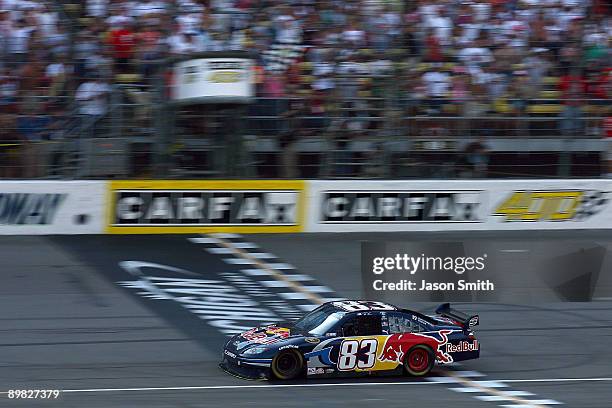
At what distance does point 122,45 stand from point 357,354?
8.96 meters

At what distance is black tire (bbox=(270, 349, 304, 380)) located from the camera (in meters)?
11.1

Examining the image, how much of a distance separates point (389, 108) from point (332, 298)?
4814 mm

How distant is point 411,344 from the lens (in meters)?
11.5

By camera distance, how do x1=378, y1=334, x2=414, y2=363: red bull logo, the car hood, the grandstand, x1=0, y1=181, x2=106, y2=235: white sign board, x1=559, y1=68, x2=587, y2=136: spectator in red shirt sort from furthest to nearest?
x1=559, y1=68, x2=587, y2=136: spectator in red shirt, the grandstand, x1=0, y1=181, x2=106, y2=235: white sign board, x1=378, y1=334, x2=414, y2=363: red bull logo, the car hood

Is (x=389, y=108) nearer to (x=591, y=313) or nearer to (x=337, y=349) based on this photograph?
(x=591, y=313)

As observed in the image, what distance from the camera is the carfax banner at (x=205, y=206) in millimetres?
18297

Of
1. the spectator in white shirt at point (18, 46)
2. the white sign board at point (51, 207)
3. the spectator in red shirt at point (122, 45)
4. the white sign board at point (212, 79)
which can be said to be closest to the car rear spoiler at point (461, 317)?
the white sign board at point (212, 79)

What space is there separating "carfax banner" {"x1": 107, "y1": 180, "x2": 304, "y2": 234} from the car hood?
7.02 m

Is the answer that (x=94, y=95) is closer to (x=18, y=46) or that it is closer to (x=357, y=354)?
(x=18, y=46)

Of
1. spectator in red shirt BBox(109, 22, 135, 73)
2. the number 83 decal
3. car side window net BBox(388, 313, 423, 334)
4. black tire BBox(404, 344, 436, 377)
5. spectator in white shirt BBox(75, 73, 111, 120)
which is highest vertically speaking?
spectator in red shirt BBox(109, 22, 135, 73)

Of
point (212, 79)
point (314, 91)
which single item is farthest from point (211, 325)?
point (314, 91)

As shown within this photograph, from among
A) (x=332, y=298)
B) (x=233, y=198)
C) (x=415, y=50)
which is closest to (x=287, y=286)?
(x=332, y=298)

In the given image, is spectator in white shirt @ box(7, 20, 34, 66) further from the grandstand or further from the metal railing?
the metal railing

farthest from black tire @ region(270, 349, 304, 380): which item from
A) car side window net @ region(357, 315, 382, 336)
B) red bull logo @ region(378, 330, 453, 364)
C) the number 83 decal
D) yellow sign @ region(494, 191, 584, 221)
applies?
yellow sign @ region(494, 191, 584, 221)
